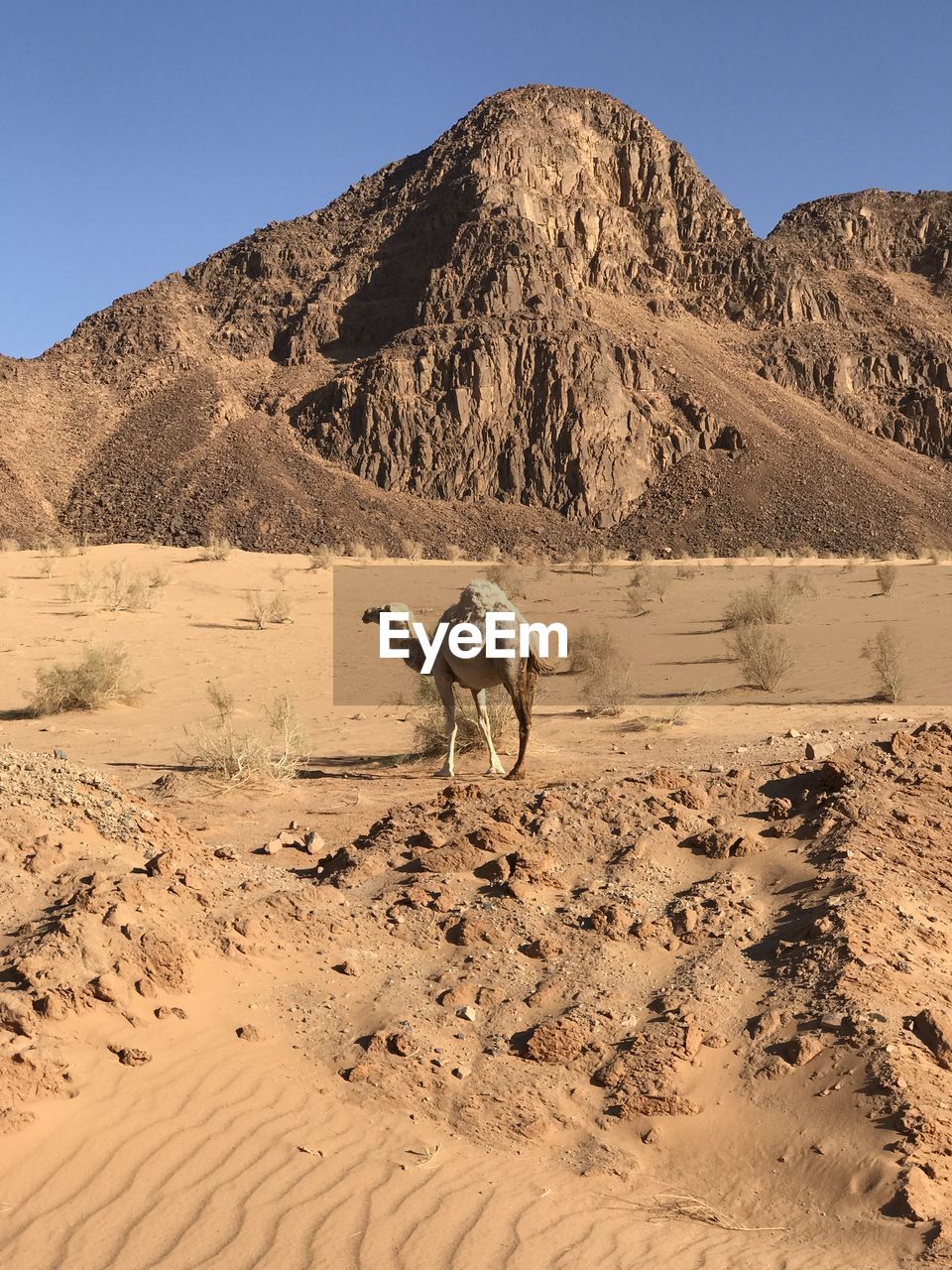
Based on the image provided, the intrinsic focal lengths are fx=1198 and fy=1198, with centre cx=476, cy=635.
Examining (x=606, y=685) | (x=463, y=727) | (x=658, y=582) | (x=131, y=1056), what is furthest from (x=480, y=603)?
(x=658, y=582)

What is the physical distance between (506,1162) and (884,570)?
2800cm

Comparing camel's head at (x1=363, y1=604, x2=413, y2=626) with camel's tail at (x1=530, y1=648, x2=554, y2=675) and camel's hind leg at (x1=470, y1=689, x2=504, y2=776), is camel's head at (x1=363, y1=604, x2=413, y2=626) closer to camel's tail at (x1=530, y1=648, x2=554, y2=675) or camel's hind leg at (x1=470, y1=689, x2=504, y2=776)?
camel's hind leg at (x1=470, y1=689, x2=504, y2=776)

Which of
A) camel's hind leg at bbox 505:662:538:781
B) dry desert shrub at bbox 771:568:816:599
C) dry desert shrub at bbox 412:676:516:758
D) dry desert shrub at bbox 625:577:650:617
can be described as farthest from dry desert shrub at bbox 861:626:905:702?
dry desert shrub at bbox 625:577:650:617

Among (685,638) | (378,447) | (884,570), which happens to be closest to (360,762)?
(685,638)

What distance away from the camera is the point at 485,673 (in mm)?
10492

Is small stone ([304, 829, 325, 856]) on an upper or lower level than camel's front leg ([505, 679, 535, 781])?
lower

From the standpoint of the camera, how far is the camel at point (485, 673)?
1026 centimetres

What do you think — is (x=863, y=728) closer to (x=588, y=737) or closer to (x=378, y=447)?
(x=588, y=737)

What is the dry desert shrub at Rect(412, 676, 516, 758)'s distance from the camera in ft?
38.8

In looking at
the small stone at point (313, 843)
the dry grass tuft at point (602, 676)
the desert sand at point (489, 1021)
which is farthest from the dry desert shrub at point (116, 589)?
the small stone at point (313, 843)

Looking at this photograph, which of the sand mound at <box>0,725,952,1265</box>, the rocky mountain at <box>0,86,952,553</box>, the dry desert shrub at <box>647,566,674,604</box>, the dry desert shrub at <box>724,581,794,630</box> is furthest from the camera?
the rocky mountain at <box>0,86,952,553</box>

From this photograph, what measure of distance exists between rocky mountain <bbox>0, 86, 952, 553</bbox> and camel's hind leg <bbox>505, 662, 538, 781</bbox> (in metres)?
47.4

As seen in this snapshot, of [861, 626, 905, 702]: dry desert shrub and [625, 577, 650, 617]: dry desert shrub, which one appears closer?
[861, 626, 905, 702]: dry desert shrub

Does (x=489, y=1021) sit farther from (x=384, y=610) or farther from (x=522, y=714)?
(x=384, y=610)
